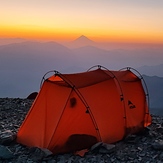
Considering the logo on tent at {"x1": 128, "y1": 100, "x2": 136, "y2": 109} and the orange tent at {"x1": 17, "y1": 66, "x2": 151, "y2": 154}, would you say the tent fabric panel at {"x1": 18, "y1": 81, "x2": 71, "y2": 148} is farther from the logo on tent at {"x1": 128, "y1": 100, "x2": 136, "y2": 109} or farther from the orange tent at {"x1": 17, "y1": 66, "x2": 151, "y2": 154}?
the logo on tent at {"x1": 128, "y1": 100, "x2": 136, "y2": 109}

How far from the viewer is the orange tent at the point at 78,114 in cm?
961

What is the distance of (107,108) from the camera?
10.2 m

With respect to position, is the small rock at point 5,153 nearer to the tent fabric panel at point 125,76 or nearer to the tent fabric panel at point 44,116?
the tent fabric panel at point 44,116

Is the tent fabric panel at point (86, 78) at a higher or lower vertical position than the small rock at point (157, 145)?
higher

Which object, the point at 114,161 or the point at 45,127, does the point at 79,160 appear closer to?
the point at 114,161

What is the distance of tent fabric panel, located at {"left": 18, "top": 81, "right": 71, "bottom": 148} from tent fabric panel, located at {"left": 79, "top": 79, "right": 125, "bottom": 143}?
86cm

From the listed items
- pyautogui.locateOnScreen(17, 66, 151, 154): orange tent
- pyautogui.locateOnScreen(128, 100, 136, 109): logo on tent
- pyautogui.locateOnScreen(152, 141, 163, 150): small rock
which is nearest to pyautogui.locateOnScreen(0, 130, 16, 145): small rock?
pyautogui.locateOnScreen(17, 66, 151, 154): orange tent

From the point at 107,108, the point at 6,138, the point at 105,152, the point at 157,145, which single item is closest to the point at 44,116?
the point at 6,138

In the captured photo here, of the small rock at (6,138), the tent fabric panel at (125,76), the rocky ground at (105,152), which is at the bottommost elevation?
the rocky ground at (105,152)

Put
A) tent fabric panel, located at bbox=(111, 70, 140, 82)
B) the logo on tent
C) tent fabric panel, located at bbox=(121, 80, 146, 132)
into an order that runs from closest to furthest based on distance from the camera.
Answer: tent fabric panel, located at bbox=(121, 80, 146, 132)
the logo on tent
tent fabric panel, located at bbox=(111, 70, 140, 82)

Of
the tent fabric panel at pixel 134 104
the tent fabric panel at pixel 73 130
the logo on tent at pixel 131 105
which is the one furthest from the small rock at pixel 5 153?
the logo on tent at pixel 131 105

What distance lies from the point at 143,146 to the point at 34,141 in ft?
11.9

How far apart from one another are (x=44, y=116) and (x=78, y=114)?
45.7 inches

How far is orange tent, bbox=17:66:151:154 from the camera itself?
961 centimetres
